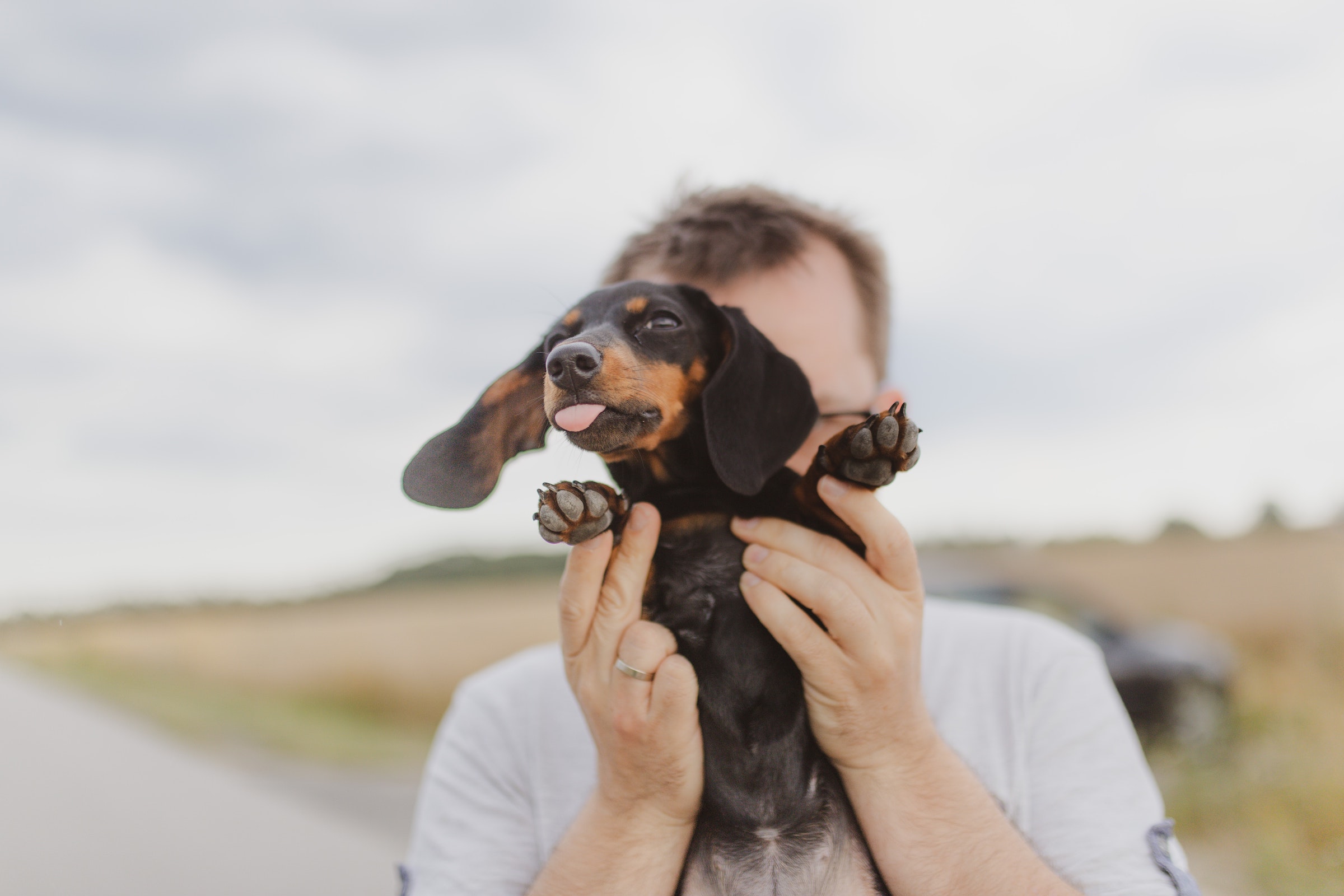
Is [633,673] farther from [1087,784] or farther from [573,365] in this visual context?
[1087,784]

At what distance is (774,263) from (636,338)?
1.86 ft

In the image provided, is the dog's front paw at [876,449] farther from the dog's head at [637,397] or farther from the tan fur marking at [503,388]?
the tan fur marking at [503,388]

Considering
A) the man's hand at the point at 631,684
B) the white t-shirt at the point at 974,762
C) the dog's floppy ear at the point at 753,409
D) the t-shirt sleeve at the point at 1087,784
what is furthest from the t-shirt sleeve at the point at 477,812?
the t-shirt sleeve at the point at 1087,784

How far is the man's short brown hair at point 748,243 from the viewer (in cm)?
242

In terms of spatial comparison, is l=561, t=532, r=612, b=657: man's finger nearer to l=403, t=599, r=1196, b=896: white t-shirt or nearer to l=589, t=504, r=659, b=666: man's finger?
l=589, t=504, r=659, b=666: man's finger

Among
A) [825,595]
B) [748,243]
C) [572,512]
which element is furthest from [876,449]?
[748,243]

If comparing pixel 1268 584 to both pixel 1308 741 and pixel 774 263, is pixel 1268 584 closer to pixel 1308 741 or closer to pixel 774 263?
pixel 1308 741

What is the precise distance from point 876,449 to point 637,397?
0.47 m

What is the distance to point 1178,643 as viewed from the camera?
806 cm

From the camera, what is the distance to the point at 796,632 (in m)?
1.87

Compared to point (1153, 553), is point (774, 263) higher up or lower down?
higher up

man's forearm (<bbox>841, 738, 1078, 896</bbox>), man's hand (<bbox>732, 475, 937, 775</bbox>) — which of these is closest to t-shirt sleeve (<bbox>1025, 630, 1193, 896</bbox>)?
man's forearm (<bbox>841, 738, 1078, 896</bbox>)

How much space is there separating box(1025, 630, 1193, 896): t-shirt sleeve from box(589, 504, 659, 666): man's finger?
982 mm

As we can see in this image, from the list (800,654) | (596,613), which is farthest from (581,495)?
(800,654)
